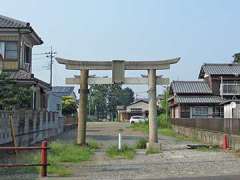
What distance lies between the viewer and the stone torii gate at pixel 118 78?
79.4 feet

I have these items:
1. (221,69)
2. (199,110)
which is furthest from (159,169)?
(221,69)

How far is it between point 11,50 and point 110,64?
11.7 meters

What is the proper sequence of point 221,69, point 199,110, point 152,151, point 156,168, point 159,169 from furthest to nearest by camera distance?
point 221,69
point 199,110
point 152,151
point 156,168
point 159,169

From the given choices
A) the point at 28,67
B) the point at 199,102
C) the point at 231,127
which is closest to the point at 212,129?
the point at 231,127

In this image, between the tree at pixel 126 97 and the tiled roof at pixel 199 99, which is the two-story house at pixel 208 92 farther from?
the tree at pixel 126 97

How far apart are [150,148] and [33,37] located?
17.3m

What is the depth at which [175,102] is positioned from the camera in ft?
187

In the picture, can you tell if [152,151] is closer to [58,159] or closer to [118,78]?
[118,78]

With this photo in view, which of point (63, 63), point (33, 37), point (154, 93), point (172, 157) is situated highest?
point (33, 37)

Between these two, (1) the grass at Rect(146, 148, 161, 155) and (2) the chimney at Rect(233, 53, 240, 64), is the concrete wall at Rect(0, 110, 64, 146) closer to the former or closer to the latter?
(1) the grass at Rect(146, 148, 161, 155)

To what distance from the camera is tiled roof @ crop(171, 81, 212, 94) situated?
55812mm

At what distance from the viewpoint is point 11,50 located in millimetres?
33531

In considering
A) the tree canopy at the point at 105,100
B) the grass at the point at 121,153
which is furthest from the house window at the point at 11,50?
the tree canopy at the point at 105,100

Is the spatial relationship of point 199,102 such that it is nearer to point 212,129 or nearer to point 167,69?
point 212,129
